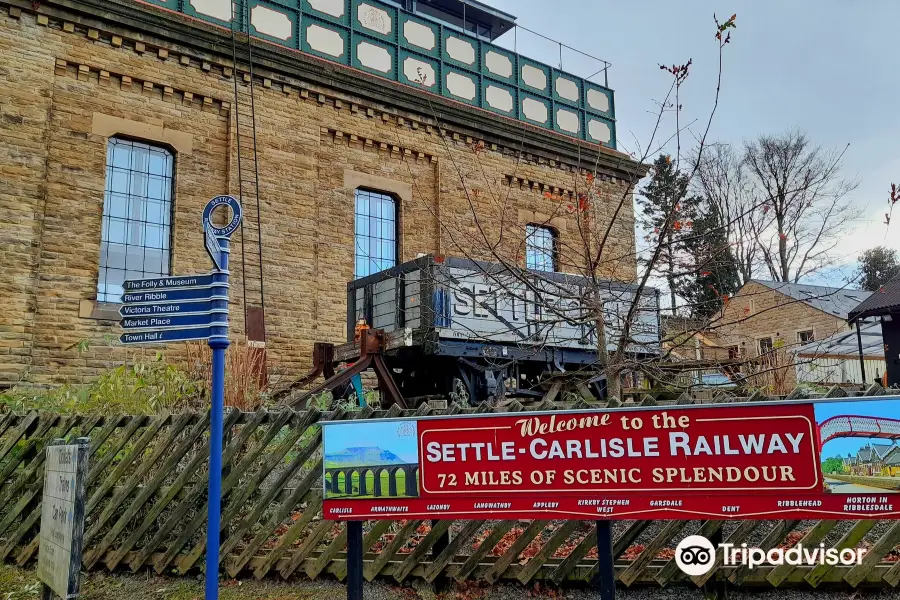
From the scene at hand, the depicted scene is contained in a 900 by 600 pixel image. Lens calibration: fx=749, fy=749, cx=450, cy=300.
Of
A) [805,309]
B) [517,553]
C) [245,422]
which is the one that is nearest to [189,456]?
[245,422]

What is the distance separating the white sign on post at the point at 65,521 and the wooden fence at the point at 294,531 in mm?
944

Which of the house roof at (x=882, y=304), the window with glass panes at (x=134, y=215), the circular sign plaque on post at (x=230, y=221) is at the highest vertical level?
the window with glass panes at (x=134, y=215)

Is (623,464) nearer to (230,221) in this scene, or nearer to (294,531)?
(294,531)

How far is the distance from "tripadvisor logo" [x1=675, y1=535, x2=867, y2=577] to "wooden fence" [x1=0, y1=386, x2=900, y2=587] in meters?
0.04

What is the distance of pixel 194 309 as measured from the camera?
4949mm

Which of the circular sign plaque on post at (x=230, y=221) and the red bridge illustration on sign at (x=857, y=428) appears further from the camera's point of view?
the circular sign plaque on post at (x=230, y=221)

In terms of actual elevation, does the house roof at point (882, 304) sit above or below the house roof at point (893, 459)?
above

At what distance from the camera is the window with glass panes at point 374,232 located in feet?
53.5

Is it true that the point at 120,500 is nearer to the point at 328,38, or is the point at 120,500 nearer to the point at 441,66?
the point at 328,38

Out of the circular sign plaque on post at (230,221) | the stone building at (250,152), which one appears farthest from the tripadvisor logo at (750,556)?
the stone building at (250,152)

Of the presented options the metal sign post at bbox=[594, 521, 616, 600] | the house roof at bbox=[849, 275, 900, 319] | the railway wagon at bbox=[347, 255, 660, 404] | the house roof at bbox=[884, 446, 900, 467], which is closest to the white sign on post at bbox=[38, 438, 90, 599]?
the metal sign post at bbox=[594, 521, 616, 600]

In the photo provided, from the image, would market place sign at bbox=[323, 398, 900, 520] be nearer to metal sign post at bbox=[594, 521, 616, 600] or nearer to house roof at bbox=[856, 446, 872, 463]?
house roof at bbox=[856, 446, 872, 463]

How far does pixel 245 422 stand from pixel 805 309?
3293 centimetres

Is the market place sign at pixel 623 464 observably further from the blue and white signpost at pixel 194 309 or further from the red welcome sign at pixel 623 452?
the blue and white signpost at pixel 194 309
